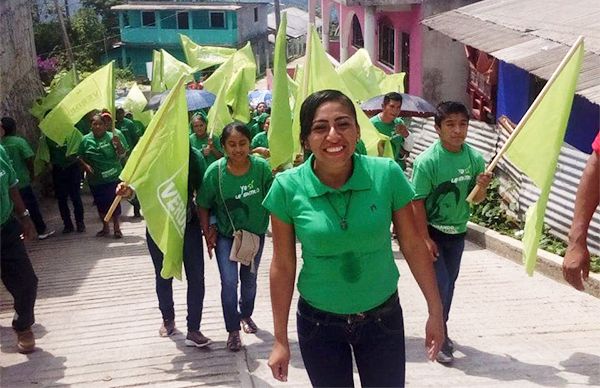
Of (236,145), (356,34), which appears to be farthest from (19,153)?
(356,34)

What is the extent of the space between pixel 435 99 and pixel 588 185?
13587mm

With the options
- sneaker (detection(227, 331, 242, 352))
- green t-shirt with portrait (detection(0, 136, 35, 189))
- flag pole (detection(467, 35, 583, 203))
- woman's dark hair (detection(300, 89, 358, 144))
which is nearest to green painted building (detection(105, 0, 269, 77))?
green t-shirt with portrait (detection(0, 136, 35, 189))

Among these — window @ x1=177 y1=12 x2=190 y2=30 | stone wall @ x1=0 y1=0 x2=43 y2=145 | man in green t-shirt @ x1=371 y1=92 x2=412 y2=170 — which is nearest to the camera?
man in green t-shirt @ x1=371 y1=92 x2=412 y2=170

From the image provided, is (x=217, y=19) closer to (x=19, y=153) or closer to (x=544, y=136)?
(x=19, y=153)

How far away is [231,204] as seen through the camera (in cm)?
466

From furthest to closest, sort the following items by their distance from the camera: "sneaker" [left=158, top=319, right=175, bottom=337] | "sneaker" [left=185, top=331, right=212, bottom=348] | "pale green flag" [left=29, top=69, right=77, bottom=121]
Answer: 1. "pale green flag" [left=29, top=69, right=77, bottom=121]
2. "sneaker" [left=158, top=319, right=175, bottom=337]
3. "sneaker" [left=185, top=331, right=212, bottom=348]

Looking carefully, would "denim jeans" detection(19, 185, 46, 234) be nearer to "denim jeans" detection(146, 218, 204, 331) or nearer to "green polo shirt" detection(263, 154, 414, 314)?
"denim jeans" detection(146, 218, 204, 331)

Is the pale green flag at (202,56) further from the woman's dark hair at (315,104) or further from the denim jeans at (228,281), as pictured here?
the woman's dark hair at (315,104)

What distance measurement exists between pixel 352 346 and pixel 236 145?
2.06 m

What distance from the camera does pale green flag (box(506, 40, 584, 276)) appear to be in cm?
387

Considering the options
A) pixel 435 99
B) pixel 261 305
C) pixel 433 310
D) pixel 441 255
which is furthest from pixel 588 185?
pixel 435 99

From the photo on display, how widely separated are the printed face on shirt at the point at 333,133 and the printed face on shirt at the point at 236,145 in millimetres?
1922

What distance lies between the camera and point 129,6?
1548 inches

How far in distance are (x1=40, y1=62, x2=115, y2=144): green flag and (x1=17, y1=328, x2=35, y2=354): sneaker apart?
11.8ft
